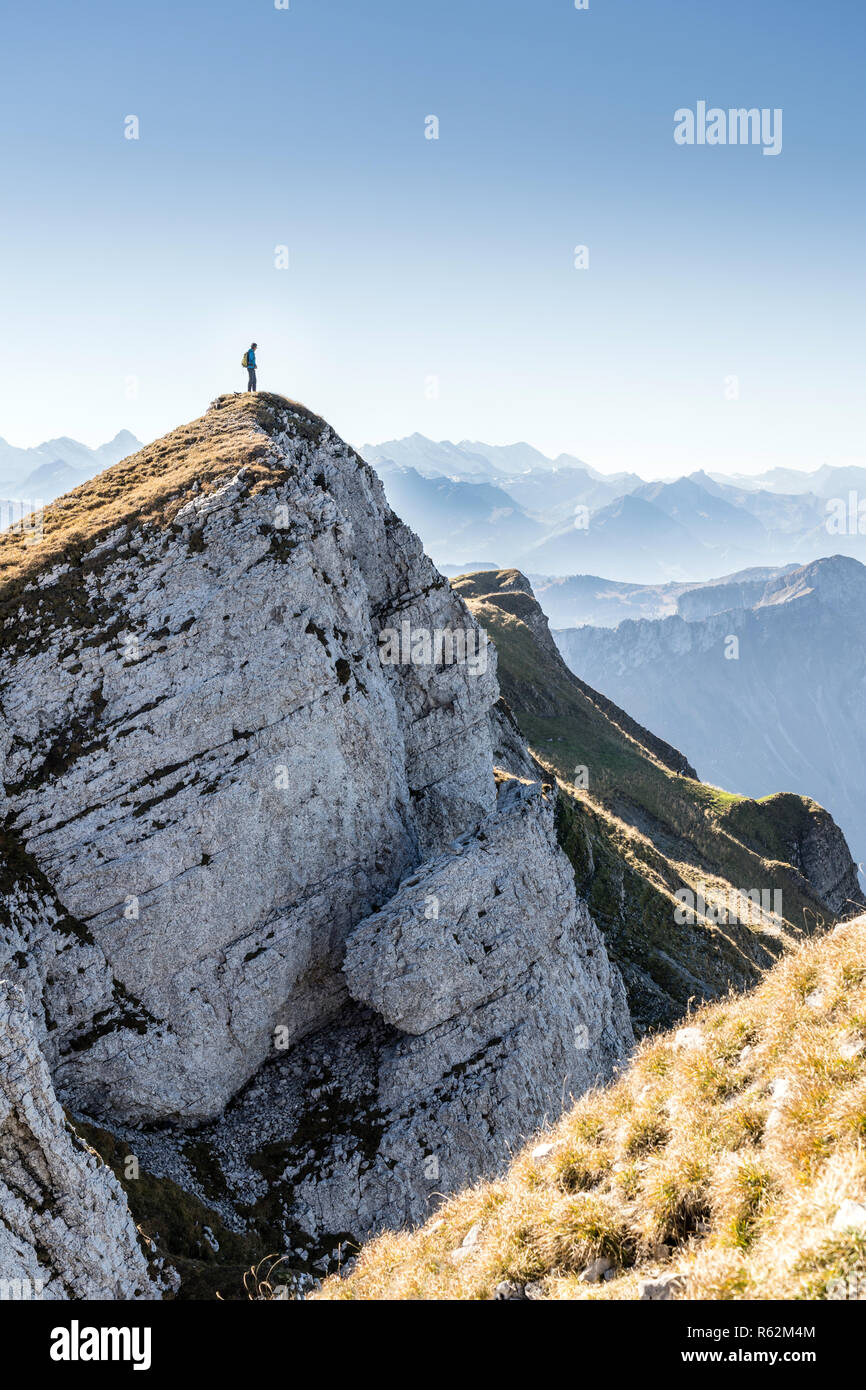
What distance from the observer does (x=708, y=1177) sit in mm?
9453

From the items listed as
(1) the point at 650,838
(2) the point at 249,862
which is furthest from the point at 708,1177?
(1) the point at 650,838

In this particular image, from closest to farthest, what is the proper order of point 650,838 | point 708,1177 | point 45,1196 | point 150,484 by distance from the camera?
point 708,1177 → point 45,1196 → point 150,484 → point 650,838

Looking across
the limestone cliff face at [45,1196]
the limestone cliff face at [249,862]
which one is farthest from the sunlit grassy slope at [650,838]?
the limestone cliff face at [45,1196]

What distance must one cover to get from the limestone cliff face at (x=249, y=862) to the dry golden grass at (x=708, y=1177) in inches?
605

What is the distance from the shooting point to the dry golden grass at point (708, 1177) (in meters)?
7.71

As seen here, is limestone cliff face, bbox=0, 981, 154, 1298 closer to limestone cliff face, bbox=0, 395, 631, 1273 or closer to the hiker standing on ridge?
limestone cliff face, bbox=0, 395, 631, 1273

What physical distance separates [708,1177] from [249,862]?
23.1m

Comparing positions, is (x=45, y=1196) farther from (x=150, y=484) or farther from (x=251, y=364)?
(x=251, y=364)

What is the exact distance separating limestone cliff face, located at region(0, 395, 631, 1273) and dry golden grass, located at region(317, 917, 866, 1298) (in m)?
15.4

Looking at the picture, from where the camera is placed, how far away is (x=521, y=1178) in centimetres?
1240

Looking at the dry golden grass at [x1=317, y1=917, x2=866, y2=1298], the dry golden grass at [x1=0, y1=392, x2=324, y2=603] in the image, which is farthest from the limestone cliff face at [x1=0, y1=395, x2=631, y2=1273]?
the dry golden grass at [x1=317, y1=917, x2=866, y2=1298]

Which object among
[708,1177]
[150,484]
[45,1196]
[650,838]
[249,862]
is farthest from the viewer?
[650,838]

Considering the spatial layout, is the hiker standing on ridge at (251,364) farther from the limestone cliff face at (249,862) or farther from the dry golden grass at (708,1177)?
the dry golden grass at (708,1177)
